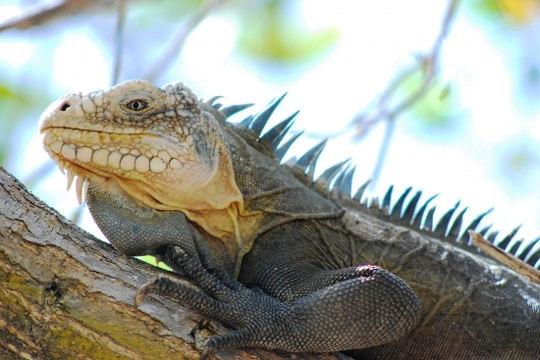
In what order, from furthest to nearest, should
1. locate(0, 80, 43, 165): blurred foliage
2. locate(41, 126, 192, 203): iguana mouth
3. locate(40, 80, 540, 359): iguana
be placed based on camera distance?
locate(0, 80, 43, 165): blurred foliage, locate(41, 126, 192, 203): iguana mouth, locate(40, 80, 540, 359): iguana

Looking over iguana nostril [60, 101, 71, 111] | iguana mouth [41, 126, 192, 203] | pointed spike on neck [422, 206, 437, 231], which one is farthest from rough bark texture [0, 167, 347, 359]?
pointed spike on neck [422, 206, 437, 231]

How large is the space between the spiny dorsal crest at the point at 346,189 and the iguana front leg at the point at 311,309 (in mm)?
1129

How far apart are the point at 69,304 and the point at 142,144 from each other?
1.11 meters

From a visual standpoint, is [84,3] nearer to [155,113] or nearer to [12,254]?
[155,113]

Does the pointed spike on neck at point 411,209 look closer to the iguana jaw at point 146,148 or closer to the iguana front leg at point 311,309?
the iguana front leg at point 311,309

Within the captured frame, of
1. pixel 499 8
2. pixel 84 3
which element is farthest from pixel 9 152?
pixel 499 8

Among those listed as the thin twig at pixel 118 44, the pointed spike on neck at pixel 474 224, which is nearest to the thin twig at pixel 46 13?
the thin twig at pixel 118 44

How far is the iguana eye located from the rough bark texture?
0.84m

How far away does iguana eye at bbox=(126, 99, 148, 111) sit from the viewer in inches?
184

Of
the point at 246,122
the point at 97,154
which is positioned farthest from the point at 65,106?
the point at 246,122

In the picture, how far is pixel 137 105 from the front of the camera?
4691 mm

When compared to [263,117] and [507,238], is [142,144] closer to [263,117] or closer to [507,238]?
[263,117]

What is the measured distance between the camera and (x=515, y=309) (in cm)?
529

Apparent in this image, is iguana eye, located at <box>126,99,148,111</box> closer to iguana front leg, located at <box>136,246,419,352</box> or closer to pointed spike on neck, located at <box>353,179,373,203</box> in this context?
iguana front leg, located at <box>136,246,419,352</box>
